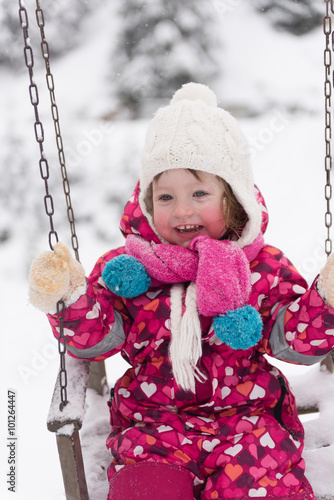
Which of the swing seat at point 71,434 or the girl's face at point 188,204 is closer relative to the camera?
the swing seat at point 71,434

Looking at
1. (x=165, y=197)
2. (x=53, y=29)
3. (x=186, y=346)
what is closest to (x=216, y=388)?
(x=186, y=346)

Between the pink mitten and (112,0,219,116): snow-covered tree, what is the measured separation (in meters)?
3.31

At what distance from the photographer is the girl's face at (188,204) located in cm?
131

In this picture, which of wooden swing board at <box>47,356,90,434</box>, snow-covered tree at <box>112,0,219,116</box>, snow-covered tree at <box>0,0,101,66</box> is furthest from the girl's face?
snow-covered tree at <box>0,0,101,66</box>

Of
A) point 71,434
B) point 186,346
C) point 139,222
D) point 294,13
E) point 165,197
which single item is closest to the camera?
point 71,434

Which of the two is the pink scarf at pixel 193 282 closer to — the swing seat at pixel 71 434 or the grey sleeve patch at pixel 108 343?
the grey sleeve patch at pixel 108 343

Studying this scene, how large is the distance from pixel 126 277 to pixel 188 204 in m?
0.23

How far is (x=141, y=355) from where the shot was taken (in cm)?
138

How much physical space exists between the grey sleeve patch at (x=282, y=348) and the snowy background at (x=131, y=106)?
6.31 feet

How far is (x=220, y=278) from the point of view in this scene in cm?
121

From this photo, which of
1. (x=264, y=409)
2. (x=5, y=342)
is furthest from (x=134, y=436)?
(x=5, y=342)

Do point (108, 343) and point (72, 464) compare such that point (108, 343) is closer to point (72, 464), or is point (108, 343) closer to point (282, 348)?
point (72, 464)

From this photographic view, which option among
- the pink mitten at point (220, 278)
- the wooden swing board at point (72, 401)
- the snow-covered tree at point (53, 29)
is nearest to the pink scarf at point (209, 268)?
the pink mitten at point (220, 278)

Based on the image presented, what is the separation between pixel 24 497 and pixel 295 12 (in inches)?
169
